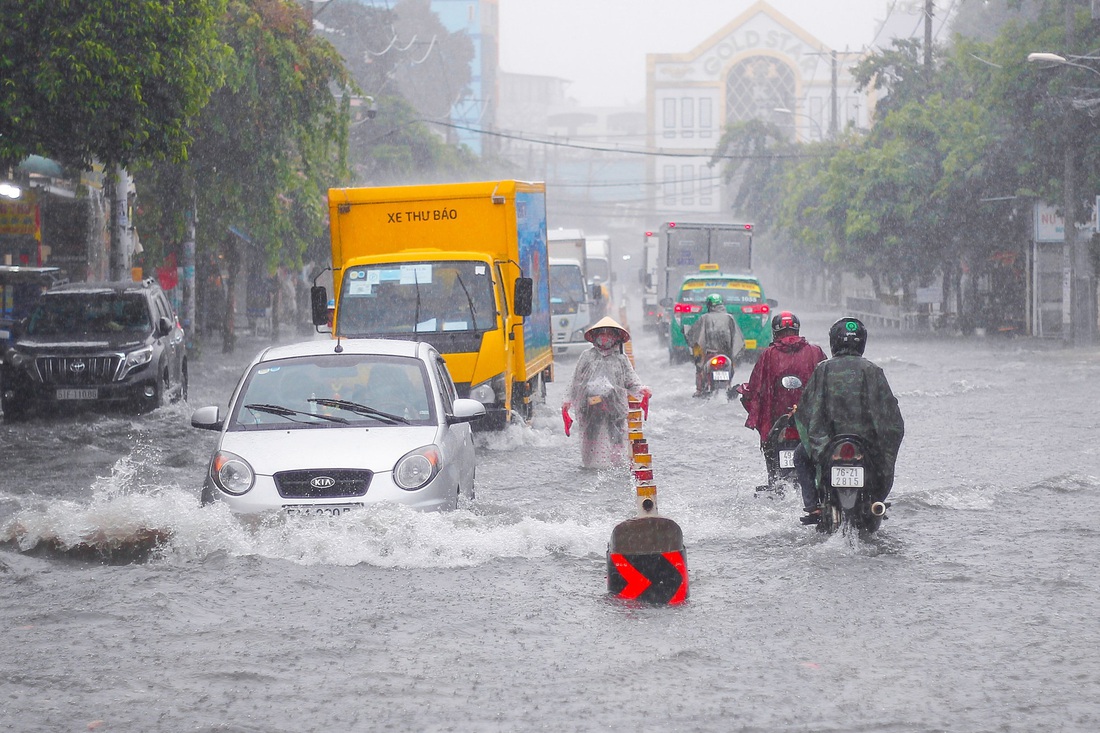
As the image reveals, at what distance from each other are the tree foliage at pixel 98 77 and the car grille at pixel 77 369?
2.99m

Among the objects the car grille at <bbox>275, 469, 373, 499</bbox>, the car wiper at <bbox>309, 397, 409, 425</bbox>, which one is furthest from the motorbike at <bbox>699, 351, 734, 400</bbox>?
the car grille at <bbox>275, 469, 373, 499</bbox>

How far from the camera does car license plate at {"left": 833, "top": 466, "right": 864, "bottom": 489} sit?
9406mm

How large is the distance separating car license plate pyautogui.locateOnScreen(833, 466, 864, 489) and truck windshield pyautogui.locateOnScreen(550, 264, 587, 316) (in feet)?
87.3

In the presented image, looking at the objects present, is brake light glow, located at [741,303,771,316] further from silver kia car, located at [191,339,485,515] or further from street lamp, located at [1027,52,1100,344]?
silver kia car, located at [191,339,485,515]

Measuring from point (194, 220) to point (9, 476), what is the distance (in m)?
15.9

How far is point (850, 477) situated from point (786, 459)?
1654mm

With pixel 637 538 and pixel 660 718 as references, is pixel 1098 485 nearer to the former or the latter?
pixel 637 538

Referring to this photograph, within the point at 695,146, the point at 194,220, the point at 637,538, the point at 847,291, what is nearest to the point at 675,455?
the point at 637,538

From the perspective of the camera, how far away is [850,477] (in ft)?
30.9

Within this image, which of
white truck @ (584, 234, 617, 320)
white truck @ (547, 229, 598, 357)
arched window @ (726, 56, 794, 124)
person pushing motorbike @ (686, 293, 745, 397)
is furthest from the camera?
arched window @ (726, 56, 794, 124)

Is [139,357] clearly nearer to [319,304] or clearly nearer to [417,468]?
[319,304]

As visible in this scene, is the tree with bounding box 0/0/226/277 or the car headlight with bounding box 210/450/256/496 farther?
the tree with bounding box 0/0/226/277

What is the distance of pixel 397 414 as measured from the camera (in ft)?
33.2

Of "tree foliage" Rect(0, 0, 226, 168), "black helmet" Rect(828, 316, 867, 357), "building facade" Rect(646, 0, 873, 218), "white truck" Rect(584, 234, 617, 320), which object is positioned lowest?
"black helmet" Rect(828, 316, 867, 357)
